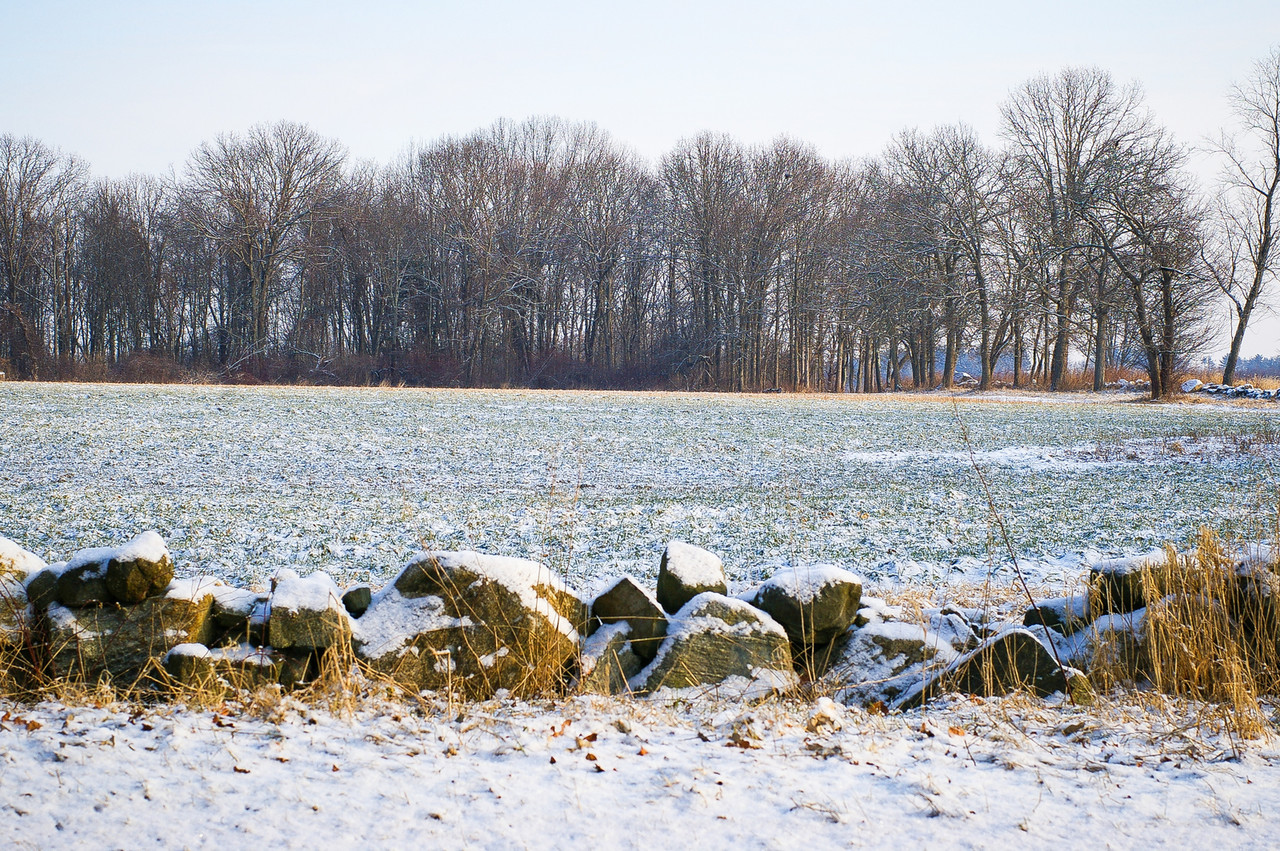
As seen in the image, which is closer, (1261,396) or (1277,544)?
(1277,544)

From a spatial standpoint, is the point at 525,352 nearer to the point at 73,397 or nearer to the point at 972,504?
the point at 73,397

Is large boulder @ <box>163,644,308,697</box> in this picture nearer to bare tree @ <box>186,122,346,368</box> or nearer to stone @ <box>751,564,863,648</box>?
stone @ <box>751,564,863,648</box>

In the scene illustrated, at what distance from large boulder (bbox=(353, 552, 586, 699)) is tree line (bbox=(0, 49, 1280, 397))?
109 ft

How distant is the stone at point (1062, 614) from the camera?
443 cm

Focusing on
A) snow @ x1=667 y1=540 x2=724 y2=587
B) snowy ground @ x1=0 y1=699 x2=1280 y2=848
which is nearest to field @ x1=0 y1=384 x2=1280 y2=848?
snowy ground @ x1=0 y1=699 x2=1280 y2=848

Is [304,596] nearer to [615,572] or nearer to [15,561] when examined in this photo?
[15,561]

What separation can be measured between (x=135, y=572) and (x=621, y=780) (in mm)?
2500

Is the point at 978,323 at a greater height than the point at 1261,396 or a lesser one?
greater

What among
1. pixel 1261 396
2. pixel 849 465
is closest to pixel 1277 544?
pixel 849 465

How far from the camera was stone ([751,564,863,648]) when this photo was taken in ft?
14.0

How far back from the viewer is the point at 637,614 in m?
4.09

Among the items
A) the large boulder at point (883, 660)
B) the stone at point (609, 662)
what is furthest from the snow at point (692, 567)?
the large boulder at point (883, 660)

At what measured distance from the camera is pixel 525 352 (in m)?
42.9

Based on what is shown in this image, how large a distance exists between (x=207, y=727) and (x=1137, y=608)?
466 cm
